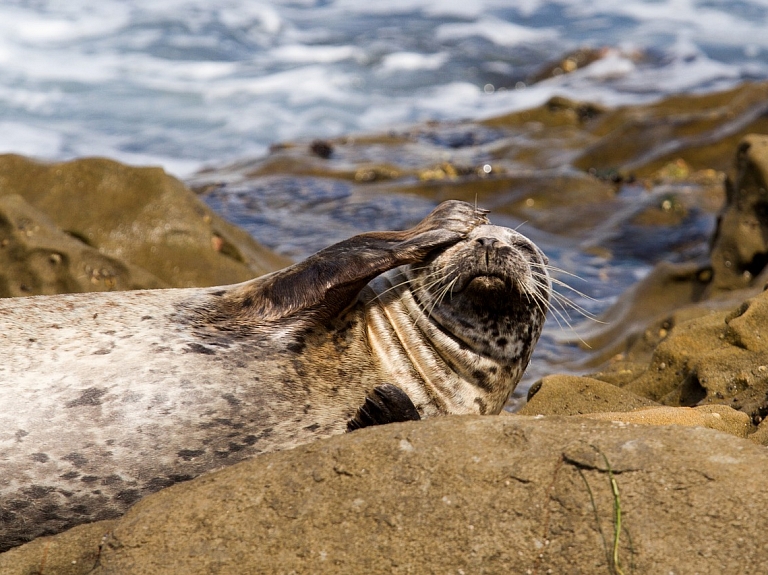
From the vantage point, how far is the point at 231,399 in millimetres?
3895

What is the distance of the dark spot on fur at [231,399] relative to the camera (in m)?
3.89

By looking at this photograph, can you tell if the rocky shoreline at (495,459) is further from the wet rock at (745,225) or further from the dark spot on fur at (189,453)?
the dark spot on fur at (189,453)

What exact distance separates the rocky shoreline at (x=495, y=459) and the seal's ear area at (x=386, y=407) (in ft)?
1.70

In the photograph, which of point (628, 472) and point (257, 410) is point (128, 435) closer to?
point (257, 410)

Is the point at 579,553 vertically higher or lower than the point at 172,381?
lower

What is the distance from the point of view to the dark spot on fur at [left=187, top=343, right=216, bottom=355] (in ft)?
13.2

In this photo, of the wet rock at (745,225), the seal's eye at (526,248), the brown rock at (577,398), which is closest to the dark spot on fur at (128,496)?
the brown rock at (577,398)

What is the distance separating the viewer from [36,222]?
6.64 metres

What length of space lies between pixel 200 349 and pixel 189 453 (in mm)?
477

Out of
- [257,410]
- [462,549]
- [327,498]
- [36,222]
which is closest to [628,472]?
[462,549]

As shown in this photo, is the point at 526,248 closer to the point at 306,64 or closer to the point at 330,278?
the point at 330,278

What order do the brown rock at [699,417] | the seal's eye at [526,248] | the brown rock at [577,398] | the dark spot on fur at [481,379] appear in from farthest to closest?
the brown rock at [577,398], the seal's eye at [526,248], the dark spot on fur at [481,379], the brown rock at [699,417]

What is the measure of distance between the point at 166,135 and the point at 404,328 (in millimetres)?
15943

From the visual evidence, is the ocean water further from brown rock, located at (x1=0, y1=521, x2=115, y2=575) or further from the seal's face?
brown rock, located at (x1=0, y1=521, x2=115, y2=575)
